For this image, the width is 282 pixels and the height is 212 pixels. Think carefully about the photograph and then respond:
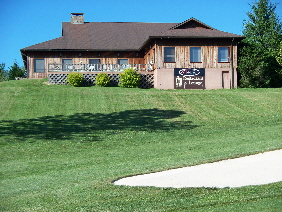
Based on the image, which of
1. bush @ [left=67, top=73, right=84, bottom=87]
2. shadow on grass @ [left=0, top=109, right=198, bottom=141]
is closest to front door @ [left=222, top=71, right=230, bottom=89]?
shadow on grass @ [left=0, top=109, right=198, bottom=141]

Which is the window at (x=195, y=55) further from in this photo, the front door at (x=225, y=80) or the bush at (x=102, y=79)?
the bush at (x=102, y=79)

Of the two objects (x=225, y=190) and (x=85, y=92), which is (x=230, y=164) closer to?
(x=225, y=190)

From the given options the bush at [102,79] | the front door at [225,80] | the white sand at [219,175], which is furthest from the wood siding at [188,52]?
the white sand at [219,175]

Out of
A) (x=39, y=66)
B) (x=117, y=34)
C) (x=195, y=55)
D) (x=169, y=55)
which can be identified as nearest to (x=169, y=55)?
(x=169, y=55)

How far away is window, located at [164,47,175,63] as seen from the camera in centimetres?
3584

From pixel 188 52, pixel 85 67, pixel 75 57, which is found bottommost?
pixel 85 67

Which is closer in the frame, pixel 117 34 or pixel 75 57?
pixel 75 57

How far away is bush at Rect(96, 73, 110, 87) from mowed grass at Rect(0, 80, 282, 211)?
2.53 m

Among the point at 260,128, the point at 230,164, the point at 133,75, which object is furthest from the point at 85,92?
the point at 230,164

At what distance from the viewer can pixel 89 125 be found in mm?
22859

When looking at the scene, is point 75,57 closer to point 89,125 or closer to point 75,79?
point 75,79

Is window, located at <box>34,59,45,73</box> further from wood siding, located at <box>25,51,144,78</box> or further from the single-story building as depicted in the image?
wood siding, located at <box>25,51,144,78</box>

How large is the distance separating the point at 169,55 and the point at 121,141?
59.4ft

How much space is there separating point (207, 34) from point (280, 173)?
26680 mm
